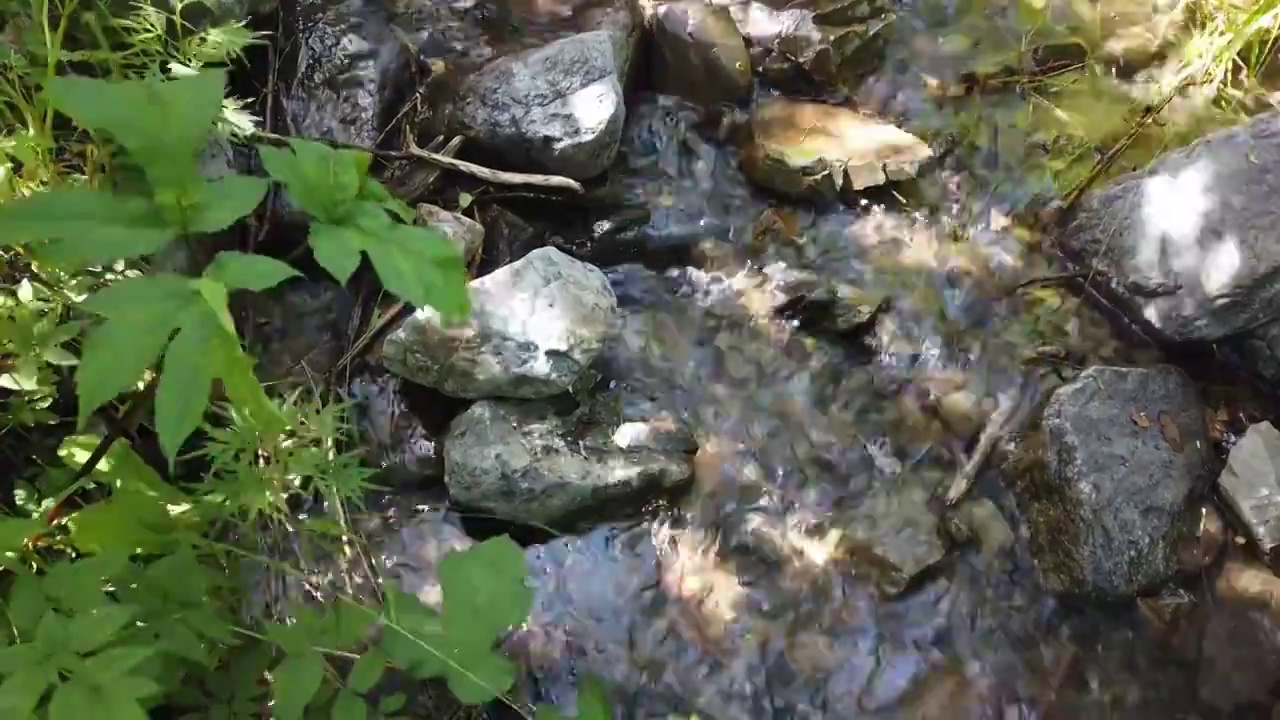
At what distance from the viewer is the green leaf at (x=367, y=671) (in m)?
1.89

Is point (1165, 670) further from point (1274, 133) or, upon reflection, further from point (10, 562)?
point (10, 562)

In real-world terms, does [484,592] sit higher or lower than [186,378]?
lower

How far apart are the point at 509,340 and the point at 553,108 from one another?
1.01 metres

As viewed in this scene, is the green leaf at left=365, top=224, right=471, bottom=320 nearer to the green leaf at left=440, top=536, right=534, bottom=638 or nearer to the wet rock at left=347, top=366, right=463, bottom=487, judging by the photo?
the green leaf at left=440, top=536, right=534, bottom=638

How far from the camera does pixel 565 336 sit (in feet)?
9.96

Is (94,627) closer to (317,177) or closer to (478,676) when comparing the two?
(478,676)

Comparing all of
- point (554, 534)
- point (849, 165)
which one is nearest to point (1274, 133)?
point (849, 165)

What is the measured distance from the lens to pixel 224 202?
1.64 meters

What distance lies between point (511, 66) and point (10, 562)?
7.94ft

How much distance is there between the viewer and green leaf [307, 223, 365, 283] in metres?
1.59

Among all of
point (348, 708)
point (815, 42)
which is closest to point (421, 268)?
point (348, 708)

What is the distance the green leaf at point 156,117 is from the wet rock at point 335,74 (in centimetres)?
181

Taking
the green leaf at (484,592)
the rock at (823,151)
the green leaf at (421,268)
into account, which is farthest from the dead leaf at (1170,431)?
the green leaf at (421,268)

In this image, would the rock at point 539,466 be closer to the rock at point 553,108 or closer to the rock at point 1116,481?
the rock at point 553,108
